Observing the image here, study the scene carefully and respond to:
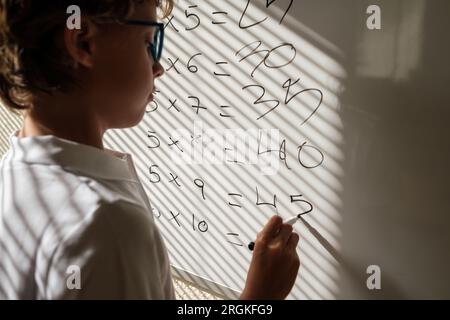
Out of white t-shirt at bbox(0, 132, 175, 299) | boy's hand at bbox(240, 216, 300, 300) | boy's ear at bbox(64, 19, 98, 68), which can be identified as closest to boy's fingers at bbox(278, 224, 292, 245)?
boy's hand at bbox(240, 216, 300, 300)

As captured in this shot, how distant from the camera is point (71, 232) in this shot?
416 mm

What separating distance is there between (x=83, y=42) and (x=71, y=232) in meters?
0.20

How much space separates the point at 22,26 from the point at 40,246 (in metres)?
0.23

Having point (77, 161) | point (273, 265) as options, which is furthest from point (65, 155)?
point (273, 265)

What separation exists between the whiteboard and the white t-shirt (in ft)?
0.92

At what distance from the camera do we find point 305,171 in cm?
69

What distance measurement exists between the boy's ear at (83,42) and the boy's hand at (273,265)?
0.32 meters

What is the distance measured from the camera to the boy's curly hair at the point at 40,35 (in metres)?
0.49

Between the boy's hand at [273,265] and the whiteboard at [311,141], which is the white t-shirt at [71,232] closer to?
the boy's hand at [273,265]

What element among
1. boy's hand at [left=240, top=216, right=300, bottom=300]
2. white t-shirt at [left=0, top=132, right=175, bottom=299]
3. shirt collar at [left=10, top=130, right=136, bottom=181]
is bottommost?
boy's hand at [left=240, top=216, right=300, bottom=300]

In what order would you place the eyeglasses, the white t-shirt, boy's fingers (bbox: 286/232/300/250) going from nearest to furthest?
the white t-shirt < the eyeglasses < boy's fingers (bbox: 286/232/300/250)

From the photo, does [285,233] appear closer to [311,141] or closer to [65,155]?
[311,141]

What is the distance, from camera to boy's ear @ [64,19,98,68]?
488 mm

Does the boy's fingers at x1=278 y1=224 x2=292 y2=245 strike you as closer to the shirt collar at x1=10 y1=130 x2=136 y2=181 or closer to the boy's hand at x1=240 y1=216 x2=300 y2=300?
the boy's hand at x1=240 y1=216 x2=300 y2=300
